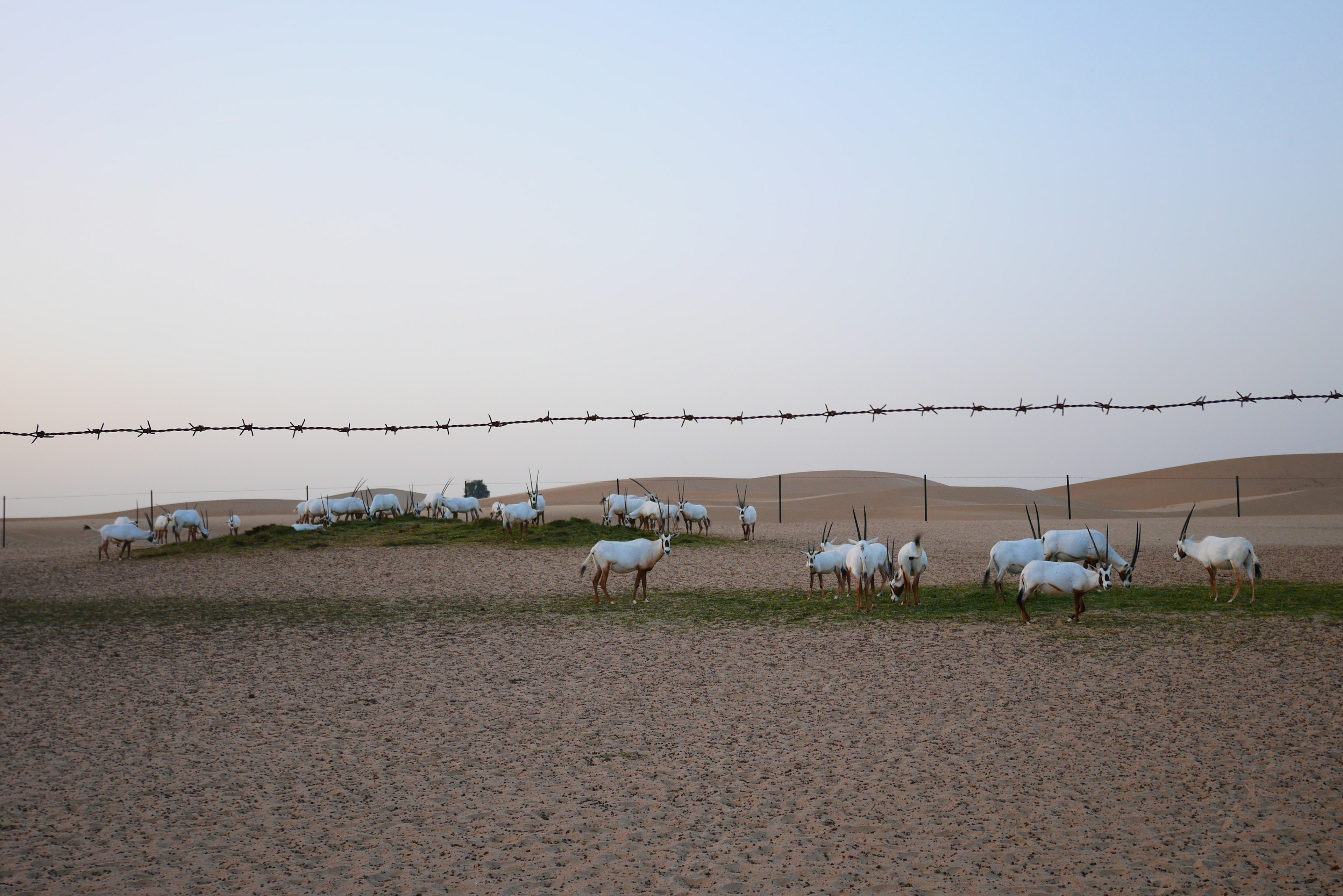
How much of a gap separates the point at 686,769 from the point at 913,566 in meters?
8.04

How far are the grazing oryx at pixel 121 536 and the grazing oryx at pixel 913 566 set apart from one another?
20086mm

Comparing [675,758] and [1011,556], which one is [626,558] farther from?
[675,758]

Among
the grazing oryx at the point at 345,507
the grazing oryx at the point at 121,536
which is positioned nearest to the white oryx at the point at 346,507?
the grazing oryx at the point at 345,507

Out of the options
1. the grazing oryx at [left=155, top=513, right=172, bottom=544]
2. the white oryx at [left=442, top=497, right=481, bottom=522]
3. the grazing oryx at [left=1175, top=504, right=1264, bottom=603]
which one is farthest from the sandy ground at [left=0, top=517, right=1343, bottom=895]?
the white oryx at [left=442, top=497, right=481, bottom=522]

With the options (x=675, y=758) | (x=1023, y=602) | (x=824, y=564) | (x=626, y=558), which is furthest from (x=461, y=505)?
(x=675, y=758)

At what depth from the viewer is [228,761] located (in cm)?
688

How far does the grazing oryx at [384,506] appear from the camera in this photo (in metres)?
33.7

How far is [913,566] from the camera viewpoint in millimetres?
13938

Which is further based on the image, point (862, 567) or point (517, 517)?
point (517, 517)

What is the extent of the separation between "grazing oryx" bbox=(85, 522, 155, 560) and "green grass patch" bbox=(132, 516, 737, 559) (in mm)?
434

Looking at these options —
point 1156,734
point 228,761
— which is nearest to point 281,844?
point 228,761

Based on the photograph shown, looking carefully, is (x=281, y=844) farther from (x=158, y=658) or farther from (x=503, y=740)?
(x=158, y=658)

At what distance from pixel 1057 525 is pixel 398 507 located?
2302 centimetres

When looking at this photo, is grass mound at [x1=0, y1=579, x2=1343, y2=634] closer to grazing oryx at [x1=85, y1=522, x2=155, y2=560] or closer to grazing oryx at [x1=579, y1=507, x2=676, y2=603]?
grazing oryx at [x1=579, y1=507, x2=676, y2=603]
